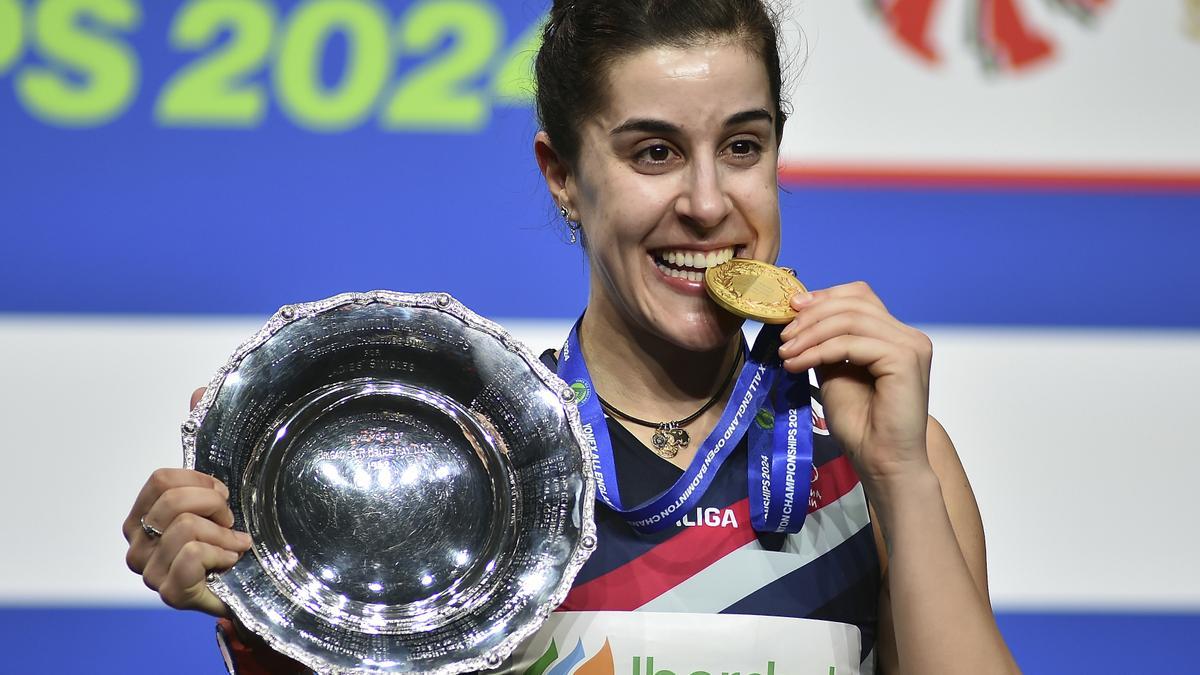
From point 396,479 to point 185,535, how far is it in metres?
0.27

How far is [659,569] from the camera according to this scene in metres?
1.63

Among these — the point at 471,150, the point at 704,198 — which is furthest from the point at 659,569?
the point at 471,150

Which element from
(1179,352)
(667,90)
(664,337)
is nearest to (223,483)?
(664,337)

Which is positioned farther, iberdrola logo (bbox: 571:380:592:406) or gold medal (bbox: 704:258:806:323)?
iberdrola logo (bbox: 571:380:592:406)

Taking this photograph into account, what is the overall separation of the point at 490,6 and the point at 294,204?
1.81 ft

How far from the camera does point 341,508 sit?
4.99 ft

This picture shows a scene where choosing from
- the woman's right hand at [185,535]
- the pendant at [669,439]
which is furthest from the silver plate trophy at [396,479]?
the pendant at [669,439]

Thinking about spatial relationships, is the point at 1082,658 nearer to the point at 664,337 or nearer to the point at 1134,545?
the point at 1134,545

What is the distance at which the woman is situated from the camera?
1.49 meters

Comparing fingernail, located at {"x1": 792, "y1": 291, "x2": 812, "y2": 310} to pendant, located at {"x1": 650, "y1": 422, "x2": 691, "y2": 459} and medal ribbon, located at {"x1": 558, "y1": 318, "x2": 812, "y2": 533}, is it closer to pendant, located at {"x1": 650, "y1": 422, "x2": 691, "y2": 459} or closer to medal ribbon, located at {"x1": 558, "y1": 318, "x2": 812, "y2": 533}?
medal ribbon, located at {"x1": 558, "y1": 318, "x2": 812, "y2": 533}

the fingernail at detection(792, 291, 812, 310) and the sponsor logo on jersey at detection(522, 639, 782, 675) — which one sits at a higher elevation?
the fingernail at detection(792, 291, 812, 310)

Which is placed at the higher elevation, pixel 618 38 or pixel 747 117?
pixel 618 38

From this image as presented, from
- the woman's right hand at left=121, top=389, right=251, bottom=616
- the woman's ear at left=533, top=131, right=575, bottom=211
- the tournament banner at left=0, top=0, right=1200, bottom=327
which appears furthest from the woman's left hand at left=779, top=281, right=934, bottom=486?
the tournament banner at left=0, top=0, right=1200, bottom=327

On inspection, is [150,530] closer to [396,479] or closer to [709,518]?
[396,479]
